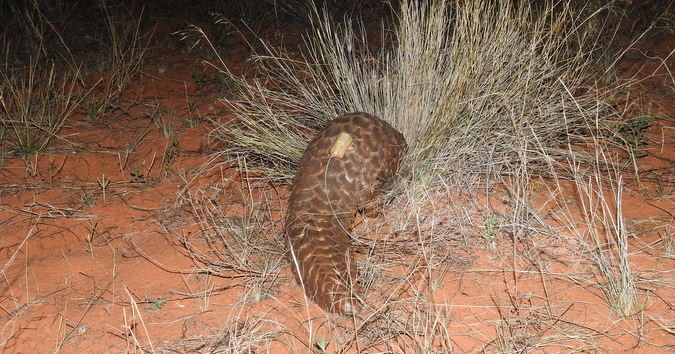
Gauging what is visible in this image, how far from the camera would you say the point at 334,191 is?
2672mm

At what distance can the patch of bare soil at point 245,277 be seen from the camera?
211cm

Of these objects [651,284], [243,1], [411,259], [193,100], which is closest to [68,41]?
[243,1]

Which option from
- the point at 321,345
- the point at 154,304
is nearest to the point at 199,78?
the point at 154,304

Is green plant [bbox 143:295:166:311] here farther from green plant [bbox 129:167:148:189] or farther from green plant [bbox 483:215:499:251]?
green plant [bbox 483:215:499:251]

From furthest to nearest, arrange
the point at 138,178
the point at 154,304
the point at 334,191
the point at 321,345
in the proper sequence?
the point at 138,178 < the point at 334,191 < the point at 154,304 < the point at 321,345

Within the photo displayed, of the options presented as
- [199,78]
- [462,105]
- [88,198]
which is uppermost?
[462,105]

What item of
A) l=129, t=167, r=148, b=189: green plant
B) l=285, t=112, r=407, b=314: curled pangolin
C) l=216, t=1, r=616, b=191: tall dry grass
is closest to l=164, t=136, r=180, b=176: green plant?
l=129, t=167, r=148, b=189: green plant

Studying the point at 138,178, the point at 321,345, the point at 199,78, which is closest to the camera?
the point at 321,345

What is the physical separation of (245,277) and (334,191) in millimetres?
496

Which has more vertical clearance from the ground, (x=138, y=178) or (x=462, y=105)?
(x=462, y=105)

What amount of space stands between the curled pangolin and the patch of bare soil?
0.11m

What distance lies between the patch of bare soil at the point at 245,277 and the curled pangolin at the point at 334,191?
107 mm

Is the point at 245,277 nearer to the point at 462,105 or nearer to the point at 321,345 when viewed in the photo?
the point at 321,345

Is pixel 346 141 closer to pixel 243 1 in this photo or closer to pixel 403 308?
pixel 403 308
